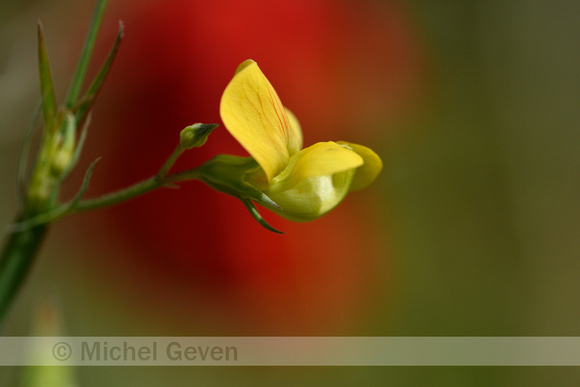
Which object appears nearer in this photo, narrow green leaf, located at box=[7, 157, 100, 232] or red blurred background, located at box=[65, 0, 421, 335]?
narrow green leaf, located at box=[7, 157, 100, 232]

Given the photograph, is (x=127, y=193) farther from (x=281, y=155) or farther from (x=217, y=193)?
(x=217, y=193)

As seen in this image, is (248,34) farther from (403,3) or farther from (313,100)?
(403,3)

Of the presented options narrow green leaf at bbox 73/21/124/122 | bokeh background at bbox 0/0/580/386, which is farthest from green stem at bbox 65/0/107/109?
bokeh background at bbox 0/0/580/386

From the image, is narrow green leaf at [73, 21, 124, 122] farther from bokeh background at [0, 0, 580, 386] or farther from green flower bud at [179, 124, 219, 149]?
bokeh background at [0, 0, 580, 386]

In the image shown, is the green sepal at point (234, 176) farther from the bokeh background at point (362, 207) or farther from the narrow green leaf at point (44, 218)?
the bokeh background at point (362, 207)

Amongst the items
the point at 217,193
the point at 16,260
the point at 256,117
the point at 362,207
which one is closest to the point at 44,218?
the point at 16,260

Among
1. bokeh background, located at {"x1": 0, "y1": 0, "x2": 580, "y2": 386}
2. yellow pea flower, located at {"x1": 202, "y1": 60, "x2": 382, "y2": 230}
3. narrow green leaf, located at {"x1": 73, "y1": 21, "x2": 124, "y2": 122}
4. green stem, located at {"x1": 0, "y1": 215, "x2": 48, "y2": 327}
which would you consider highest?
bokeh background, located at {"x1": 0, "y1": 0, "x2": 580, "y2": 386}

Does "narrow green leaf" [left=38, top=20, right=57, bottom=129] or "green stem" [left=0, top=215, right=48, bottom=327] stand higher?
"narrow green leaf" [left=38, top=20, right=57, bottom=129]
